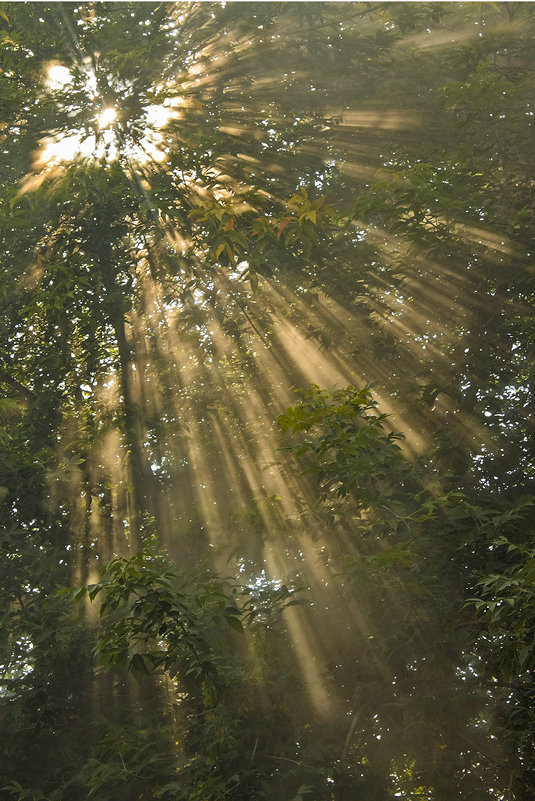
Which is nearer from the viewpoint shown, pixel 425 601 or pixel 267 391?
pixel 425 601

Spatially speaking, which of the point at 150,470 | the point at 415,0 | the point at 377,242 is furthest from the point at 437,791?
the point at 415,0

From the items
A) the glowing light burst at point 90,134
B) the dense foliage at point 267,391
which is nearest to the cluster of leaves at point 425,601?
the dense foliage at point 267,391

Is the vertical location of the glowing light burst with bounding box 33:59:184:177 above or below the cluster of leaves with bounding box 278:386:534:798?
above

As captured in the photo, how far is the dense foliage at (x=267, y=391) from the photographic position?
441cm

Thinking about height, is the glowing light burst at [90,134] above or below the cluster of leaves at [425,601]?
above

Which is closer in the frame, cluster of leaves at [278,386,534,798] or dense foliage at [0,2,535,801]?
cluster of leaves at [278,386,534,798]

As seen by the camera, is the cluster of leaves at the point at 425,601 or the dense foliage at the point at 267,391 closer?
the cluster of leaves at the point at 425,601

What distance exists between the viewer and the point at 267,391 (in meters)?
6.75

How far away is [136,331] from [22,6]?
9.60 feet

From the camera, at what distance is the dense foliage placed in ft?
14.5

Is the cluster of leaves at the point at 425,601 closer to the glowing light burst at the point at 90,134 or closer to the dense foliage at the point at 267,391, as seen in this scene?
the dense foliage at the point at 267,391

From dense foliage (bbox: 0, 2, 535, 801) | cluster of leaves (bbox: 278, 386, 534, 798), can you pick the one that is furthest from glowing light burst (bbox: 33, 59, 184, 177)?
cluster of leaves (bbox: 278, 386, 534, 798)

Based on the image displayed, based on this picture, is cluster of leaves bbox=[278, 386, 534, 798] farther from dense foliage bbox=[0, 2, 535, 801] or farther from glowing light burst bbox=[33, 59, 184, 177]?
glowing light burst bbox=[33, 59, 184, 177]

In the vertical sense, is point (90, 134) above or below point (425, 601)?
above
